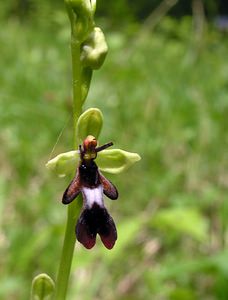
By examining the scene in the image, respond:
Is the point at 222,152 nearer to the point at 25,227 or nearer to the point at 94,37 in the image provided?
the point at 25,227

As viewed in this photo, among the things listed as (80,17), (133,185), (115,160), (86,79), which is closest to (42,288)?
(115,160)

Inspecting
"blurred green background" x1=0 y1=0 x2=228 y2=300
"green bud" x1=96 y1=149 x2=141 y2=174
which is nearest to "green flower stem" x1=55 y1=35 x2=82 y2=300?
"green bud" x1=96 y1=149 x2=141 y2=174

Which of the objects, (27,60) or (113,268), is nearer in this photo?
(113,268)

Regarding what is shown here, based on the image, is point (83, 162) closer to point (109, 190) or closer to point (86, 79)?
point (109, 190)

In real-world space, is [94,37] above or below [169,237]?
above

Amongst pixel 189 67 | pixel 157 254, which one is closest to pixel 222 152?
pixel 157 254
